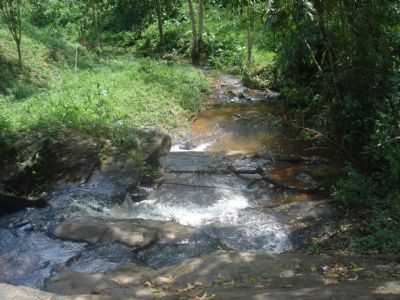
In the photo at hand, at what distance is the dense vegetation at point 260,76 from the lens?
7.78 meters

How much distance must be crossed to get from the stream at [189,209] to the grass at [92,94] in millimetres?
1431

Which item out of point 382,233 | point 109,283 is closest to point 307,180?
point 382,233

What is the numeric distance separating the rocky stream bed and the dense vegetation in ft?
2.67

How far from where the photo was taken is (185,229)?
7.38 meters

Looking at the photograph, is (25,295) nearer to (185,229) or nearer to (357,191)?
(185,229)

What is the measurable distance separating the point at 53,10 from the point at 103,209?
22.3 m

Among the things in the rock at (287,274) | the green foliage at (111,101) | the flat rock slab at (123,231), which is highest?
the green foliage at (111,101)

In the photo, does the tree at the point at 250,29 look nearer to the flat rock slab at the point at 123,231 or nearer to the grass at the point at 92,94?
the grass at the point at 92,94

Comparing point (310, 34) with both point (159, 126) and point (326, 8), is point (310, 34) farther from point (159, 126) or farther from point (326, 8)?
point (159, 126)

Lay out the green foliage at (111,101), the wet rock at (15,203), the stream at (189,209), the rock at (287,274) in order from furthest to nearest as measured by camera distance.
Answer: the green foliage at (111,101) → the wet rock at (15,203) → the stream at (189,209) → the rock at (287,274)

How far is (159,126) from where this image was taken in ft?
42.9

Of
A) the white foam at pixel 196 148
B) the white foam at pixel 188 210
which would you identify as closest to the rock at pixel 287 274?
the white foam at pixel 188 210

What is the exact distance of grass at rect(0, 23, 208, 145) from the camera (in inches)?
413

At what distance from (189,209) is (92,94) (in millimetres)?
5745
